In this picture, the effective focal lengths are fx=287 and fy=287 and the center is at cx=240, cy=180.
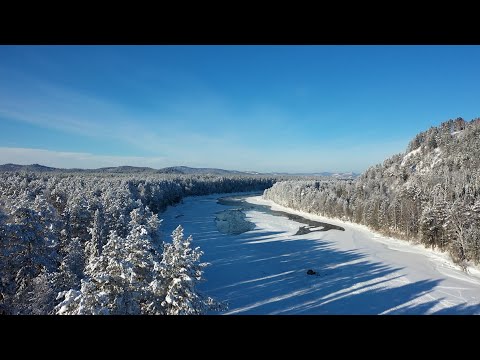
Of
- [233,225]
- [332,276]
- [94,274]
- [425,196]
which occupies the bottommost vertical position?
[332,276]

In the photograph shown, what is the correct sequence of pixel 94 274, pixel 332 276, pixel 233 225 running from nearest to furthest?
→ pixel 94 274 → pixel 332 276 → pixel 233 225

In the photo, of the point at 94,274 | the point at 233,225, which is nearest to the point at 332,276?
the point at 94,274

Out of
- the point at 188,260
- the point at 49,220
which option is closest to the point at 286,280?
the point at 188,260

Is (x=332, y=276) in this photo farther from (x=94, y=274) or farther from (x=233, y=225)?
(x=233, y=225)

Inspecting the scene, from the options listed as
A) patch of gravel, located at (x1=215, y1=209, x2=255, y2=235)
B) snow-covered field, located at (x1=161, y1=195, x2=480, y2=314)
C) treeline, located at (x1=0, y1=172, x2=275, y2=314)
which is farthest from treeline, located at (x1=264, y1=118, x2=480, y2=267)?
treeline, located at (x1=0, y1=172, x2=275, y2=314)

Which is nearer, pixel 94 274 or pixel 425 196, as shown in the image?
pixel 94 274
